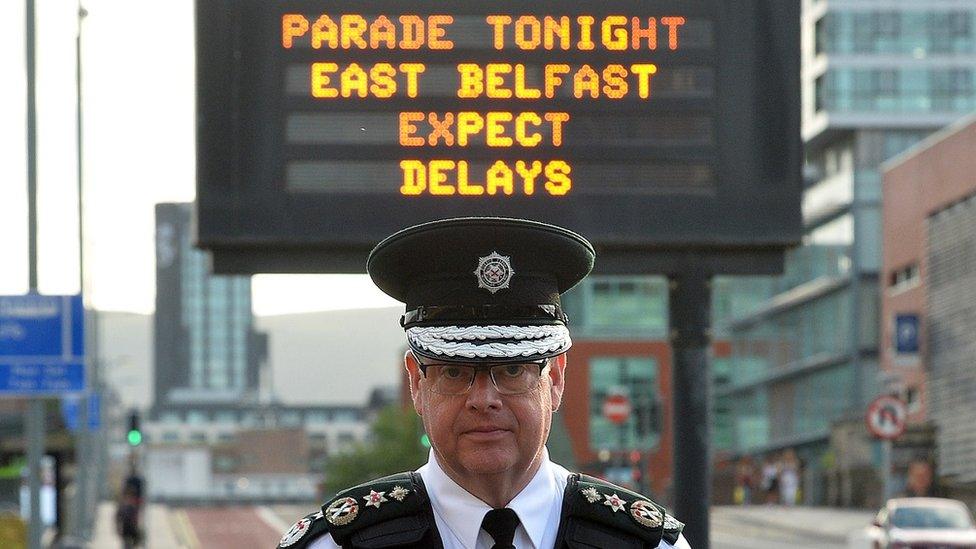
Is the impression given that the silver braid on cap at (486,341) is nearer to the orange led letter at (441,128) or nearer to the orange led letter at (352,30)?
the orange led letter at (441,128)

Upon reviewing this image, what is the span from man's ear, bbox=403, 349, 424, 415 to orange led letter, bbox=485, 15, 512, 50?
665cm

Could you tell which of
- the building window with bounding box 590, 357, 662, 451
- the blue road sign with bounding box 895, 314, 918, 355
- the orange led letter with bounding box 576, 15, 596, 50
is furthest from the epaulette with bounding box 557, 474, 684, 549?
the building window with bounding box 590, 357, 662, 451

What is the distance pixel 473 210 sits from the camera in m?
9.87

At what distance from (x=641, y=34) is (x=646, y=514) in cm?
694

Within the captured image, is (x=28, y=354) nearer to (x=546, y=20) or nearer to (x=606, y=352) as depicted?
(x=546, y=20)

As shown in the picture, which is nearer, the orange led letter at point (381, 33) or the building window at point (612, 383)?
the orange led letter at point (381, 33)

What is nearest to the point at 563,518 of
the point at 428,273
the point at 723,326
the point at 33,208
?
the point at 428,273

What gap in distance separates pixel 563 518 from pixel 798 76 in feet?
23.6

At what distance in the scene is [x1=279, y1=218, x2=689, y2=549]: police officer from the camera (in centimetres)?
325

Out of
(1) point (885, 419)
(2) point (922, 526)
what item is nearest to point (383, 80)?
(1) point (885, 419)

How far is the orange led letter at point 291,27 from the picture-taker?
1005cm

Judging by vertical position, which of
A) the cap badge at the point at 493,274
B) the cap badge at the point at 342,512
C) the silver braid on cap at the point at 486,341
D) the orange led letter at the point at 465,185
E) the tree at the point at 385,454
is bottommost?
the tree at the point at 385,454

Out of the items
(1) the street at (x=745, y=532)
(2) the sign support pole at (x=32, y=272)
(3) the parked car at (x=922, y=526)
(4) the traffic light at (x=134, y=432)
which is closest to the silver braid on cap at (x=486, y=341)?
(2) the sign support pole at (x=32, y=272)

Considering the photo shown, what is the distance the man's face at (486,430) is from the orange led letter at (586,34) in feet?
22.4
